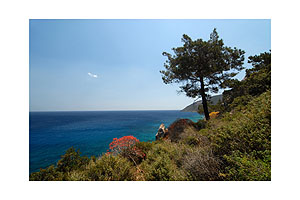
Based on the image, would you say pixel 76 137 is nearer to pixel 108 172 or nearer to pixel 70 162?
pixel 70 162

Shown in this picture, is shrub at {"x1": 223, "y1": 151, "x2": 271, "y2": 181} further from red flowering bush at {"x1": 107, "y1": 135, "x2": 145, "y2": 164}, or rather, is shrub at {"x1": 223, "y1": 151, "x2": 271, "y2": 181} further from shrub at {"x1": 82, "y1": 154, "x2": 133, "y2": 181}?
red flowering bush at {"x1": 107, "y1": 135, "x2": 145, "y2": 164}

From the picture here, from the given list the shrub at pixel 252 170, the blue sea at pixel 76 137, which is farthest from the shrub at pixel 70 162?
the blue sea at pixel 76 137

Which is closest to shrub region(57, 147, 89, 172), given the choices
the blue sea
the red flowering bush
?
the red flowering bush

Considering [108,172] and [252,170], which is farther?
[108,172]

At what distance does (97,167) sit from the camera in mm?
3355

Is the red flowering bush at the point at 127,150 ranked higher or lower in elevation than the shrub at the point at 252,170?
lower

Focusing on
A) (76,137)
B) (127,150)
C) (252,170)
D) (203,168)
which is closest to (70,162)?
(127,150)

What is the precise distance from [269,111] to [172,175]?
348 cm

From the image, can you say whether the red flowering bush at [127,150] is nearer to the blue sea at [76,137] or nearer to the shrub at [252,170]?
the shrub at [252,170]

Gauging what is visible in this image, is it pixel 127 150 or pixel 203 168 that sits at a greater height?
pixel 203 168

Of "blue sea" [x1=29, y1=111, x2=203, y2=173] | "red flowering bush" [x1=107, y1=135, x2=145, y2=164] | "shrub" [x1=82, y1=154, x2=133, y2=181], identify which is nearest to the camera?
"shrub" [x1=82, y1=154, x2=133, y2=181]

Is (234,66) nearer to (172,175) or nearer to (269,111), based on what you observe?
(269,111)

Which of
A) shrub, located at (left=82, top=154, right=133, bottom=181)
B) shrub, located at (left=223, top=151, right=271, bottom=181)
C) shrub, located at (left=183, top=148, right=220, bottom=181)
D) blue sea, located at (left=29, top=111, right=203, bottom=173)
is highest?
shrub, located at (left=223, top=151, right=271, bottom=181)
